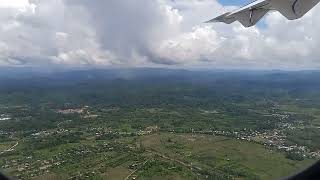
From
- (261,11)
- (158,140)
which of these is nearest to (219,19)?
(261,11)

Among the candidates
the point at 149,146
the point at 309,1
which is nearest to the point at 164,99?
the point at 149,146

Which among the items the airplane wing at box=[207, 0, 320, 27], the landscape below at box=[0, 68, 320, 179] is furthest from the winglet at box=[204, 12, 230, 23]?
the landscape below at box=[0, 68, 320, 179]

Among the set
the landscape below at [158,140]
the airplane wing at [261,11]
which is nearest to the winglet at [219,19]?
the airplane wing at [261,11]

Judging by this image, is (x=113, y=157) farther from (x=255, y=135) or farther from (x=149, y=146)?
(x=255, y=135)

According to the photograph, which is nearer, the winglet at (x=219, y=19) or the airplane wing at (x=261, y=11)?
the airplane wing at (x=261, y=11)

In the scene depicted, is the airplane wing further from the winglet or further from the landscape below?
the landscape below

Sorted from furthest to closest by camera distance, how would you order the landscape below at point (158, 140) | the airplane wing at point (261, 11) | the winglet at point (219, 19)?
the landscape below at point (158, 140), the winglet at point (219, 19), the airplane wing at point (261, 11)

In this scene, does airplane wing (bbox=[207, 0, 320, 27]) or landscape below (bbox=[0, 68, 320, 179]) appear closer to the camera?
airplane wing (bbox=[207, 0, 320, 27])

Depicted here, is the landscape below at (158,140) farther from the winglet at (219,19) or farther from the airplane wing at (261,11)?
the airplane wing at (261,11)
